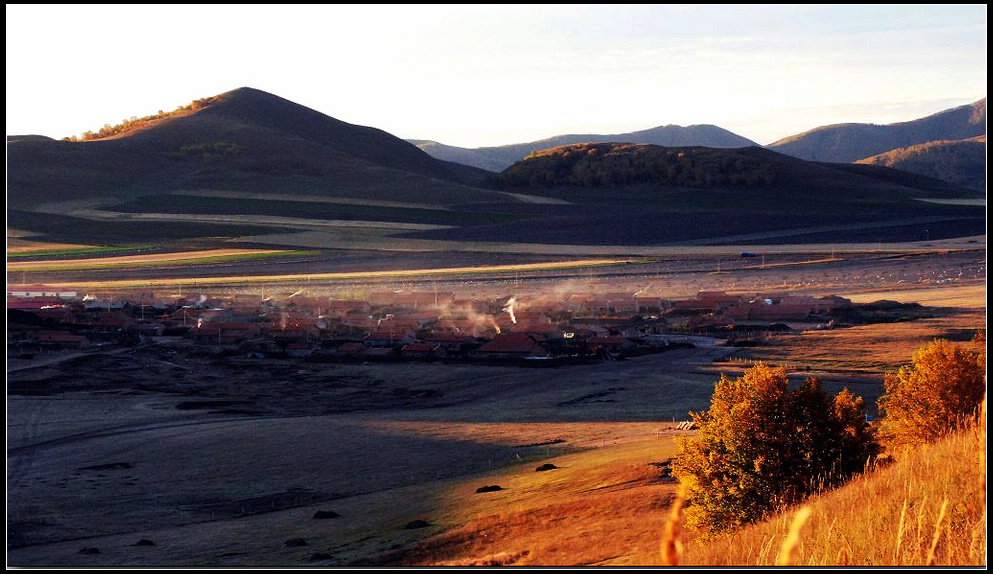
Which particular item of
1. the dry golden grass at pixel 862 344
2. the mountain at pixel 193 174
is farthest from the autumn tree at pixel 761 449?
the mountain at pixel 193 174

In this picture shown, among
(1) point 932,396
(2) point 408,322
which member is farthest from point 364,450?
(2) point 408,322

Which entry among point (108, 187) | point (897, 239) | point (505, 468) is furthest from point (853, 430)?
point (108, 187)

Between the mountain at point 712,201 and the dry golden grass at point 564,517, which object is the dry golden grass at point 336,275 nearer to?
the mountain at point 712,201

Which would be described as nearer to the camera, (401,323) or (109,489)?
(109,489)

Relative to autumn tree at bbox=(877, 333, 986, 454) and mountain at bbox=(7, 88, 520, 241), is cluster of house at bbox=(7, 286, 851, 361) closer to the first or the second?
autumn tree at bbox=(877, 333, 986, 454)

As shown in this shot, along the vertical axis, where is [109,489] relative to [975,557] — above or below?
below

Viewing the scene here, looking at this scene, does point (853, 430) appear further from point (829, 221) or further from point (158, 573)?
point (829, 221)

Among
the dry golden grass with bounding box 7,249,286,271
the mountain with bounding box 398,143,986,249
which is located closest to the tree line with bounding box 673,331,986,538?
the dry golden grass with bounding box 7,249,286,271

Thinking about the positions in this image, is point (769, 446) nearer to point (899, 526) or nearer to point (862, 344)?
point (899, 526)
